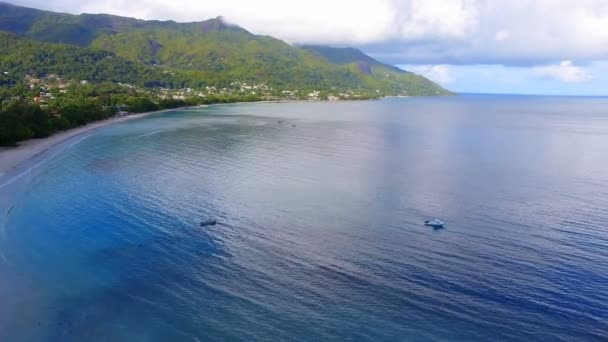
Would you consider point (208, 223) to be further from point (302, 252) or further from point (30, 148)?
point (30, 148)

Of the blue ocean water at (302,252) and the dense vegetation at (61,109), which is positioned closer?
the blue ocean water at (302,252)

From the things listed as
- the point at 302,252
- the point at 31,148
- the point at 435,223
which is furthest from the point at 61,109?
the point at 435,223

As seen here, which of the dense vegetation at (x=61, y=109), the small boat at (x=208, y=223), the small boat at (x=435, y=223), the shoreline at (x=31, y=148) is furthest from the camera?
the dense vegetation at (x=61, y=109)

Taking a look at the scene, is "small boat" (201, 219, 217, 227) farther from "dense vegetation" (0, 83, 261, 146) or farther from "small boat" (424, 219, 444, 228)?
"dense vegetation" (0, 83, 261, 146)

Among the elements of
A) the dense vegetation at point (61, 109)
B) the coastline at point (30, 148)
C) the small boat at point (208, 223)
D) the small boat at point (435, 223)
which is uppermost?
the dense vegetation at point (61, 109)

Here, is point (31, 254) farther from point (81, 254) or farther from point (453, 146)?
point (453, 146)

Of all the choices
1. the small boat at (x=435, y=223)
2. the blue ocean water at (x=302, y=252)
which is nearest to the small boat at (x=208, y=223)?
the blue ocean water at (x=302, y=252)

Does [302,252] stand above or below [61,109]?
below

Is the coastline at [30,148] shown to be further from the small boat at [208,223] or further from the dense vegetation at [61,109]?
the small boat at [208,223]
